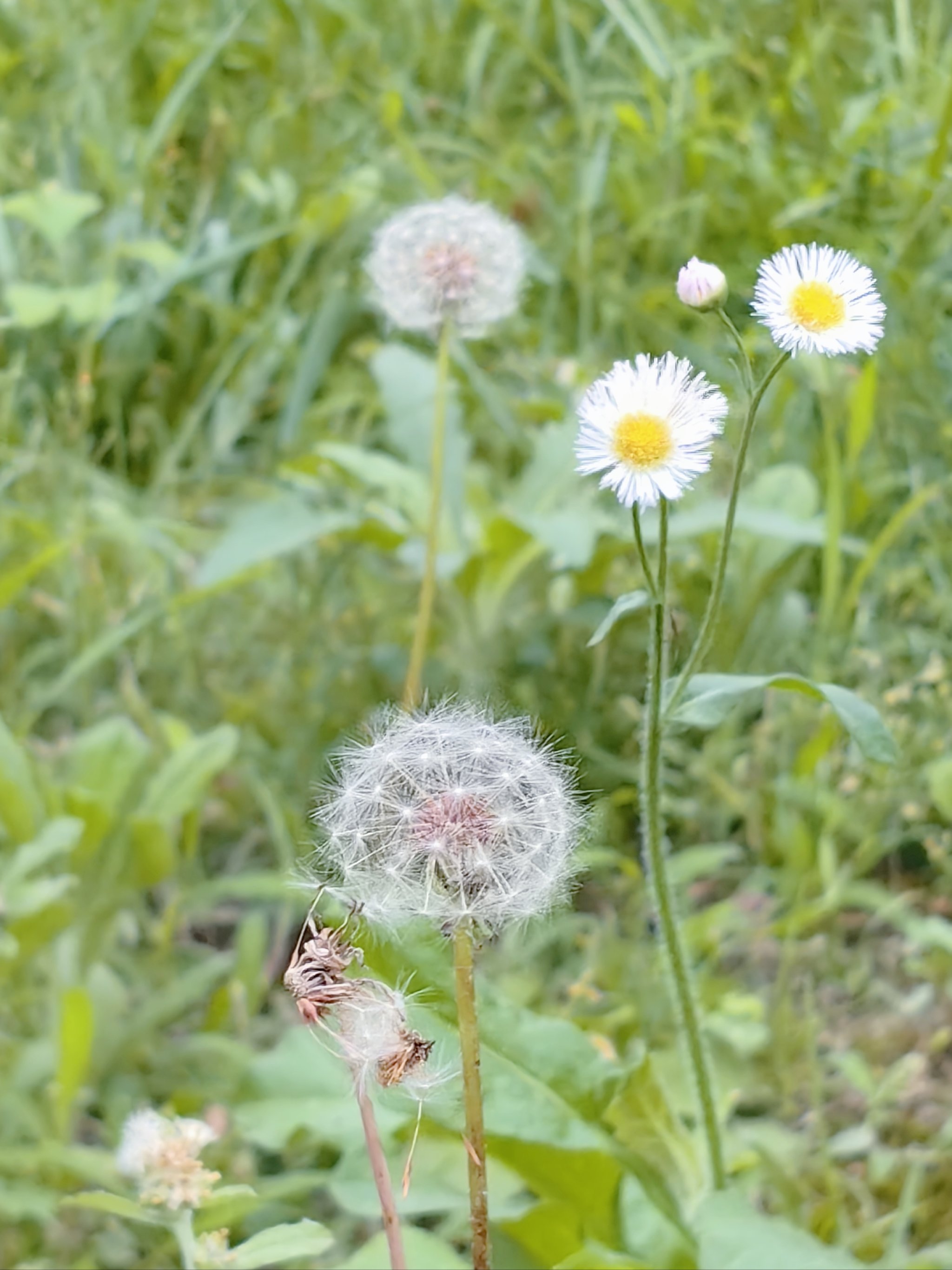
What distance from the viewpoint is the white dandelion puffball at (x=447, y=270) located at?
5.65 feet

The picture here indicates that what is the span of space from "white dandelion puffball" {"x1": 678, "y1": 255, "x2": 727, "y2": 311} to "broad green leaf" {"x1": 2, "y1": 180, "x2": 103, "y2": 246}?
1729mm

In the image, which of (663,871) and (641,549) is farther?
(663,871)

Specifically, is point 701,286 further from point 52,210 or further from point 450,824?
point 52,210

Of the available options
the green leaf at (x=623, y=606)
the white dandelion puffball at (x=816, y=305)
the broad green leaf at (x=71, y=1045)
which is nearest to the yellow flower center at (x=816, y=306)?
the white dandelion puffball at (x=816, y=305)

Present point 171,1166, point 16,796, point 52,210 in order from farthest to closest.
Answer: point 52,210 < point 16,796 < point 171,1166

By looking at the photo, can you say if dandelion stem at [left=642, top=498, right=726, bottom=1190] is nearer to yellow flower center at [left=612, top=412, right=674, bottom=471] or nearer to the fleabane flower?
yellow flower center at [left=612, top=412, right=674, bottom=471]

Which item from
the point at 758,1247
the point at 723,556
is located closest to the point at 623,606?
the point at 723,556

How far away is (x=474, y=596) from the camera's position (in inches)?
80.0

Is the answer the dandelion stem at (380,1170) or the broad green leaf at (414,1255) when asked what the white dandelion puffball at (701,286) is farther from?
the broad green leaf at (414,1255)

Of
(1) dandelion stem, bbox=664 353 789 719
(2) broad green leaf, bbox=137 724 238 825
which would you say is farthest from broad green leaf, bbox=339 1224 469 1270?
(2) broad green leaf, bbox=137 724 238 825

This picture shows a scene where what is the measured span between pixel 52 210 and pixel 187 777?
1230 mm

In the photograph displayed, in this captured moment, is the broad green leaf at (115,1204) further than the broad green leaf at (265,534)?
No

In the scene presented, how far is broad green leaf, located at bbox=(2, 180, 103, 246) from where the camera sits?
2.34 metres

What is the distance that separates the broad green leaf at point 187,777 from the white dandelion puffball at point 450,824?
73 cm
